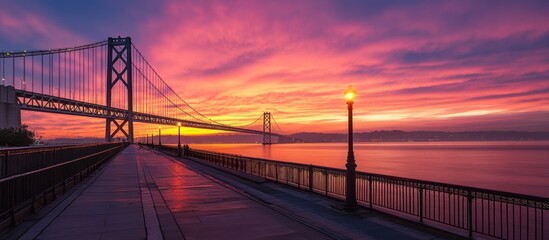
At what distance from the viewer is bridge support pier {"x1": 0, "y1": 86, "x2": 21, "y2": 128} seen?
6769 centimetres

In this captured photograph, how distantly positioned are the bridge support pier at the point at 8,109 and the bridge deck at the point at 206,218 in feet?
215

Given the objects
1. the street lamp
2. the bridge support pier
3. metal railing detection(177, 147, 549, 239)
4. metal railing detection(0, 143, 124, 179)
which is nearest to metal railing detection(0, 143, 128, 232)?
metal railing detection(0, 143, 124, 179)

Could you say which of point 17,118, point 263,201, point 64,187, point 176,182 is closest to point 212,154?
point 176,182

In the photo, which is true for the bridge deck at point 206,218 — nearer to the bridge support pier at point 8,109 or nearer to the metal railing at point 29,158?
the metal railing at point 29,158

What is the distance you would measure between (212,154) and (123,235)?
85.5 feet

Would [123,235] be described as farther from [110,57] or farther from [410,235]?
[110,57]

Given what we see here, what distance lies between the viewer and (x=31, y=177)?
33.9 ft

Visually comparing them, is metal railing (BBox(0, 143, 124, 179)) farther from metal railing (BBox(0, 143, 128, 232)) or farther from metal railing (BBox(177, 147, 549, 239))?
metal railing (BBox(177, 147, 549, 239))

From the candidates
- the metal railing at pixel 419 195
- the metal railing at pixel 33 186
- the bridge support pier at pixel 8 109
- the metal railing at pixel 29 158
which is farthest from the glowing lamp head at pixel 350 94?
the bridge support pier at pixel 8 109

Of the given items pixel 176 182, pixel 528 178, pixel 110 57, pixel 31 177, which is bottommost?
pixel 528 178

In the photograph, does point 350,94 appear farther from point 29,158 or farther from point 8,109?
point 8,109

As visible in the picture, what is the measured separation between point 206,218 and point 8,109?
75194mm

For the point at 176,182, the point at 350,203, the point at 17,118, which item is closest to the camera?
the point at 350,203

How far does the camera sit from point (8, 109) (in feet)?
230
